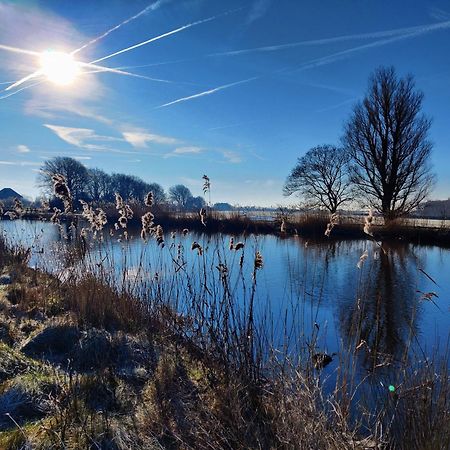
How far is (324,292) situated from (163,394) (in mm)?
5961

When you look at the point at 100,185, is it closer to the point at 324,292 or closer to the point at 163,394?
the point at 324,292

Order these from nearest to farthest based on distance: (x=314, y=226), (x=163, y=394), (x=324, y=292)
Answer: (x=163, y=394), (x=324, y=292), (x=314, y=226)

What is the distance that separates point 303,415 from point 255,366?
0.86 metres

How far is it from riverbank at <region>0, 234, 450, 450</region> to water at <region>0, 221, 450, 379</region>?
408 mm

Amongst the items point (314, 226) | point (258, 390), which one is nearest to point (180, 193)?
point (314, 226)

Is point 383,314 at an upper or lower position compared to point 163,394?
lower

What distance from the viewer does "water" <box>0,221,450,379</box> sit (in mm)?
4238

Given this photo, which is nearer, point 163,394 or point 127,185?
point 163,394

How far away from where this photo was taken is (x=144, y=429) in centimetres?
265

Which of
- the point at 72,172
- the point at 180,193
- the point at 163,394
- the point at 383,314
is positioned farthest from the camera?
the point at 180,193

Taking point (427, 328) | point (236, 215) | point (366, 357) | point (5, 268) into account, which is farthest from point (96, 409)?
point (236, 215)

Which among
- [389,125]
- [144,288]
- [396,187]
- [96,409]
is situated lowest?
[96,409]

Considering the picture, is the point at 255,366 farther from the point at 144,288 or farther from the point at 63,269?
the point at 63,269

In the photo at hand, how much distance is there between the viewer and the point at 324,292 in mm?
8422
